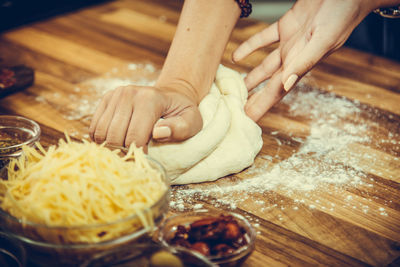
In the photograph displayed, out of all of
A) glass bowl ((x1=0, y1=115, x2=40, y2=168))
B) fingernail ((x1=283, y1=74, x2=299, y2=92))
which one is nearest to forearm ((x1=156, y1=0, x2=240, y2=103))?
fingernail ((x1=283, y1=74, x2=299, y2=92))

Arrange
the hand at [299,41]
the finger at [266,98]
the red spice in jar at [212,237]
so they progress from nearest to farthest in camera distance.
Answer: the red spice in jar at [212,237], the hand at [299,41], the finger at [266,98]

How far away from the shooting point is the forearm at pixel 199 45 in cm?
128

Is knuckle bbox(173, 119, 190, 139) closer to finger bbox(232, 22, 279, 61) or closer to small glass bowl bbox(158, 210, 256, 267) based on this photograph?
small glass bowl bbox(158, 210, 256, 267)

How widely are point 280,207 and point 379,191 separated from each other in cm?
29

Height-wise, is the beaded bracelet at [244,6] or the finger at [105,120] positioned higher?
the beaded bracelet at [244,6]

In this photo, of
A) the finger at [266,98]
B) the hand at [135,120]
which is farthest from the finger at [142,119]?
the finger at [266,98]

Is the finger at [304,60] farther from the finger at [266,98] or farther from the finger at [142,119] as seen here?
the finger at [142,119]

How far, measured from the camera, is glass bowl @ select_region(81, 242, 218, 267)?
0.70 meters

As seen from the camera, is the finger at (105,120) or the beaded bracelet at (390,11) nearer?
the finger at (105,120)

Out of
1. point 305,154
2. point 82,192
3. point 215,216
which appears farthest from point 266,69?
point 82,192

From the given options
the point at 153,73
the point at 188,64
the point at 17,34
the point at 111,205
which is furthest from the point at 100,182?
the point at 17,34

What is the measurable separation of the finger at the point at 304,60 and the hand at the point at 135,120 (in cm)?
31

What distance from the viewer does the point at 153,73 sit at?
5.82 feet

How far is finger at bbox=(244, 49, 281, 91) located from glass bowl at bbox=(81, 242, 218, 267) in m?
0.86
